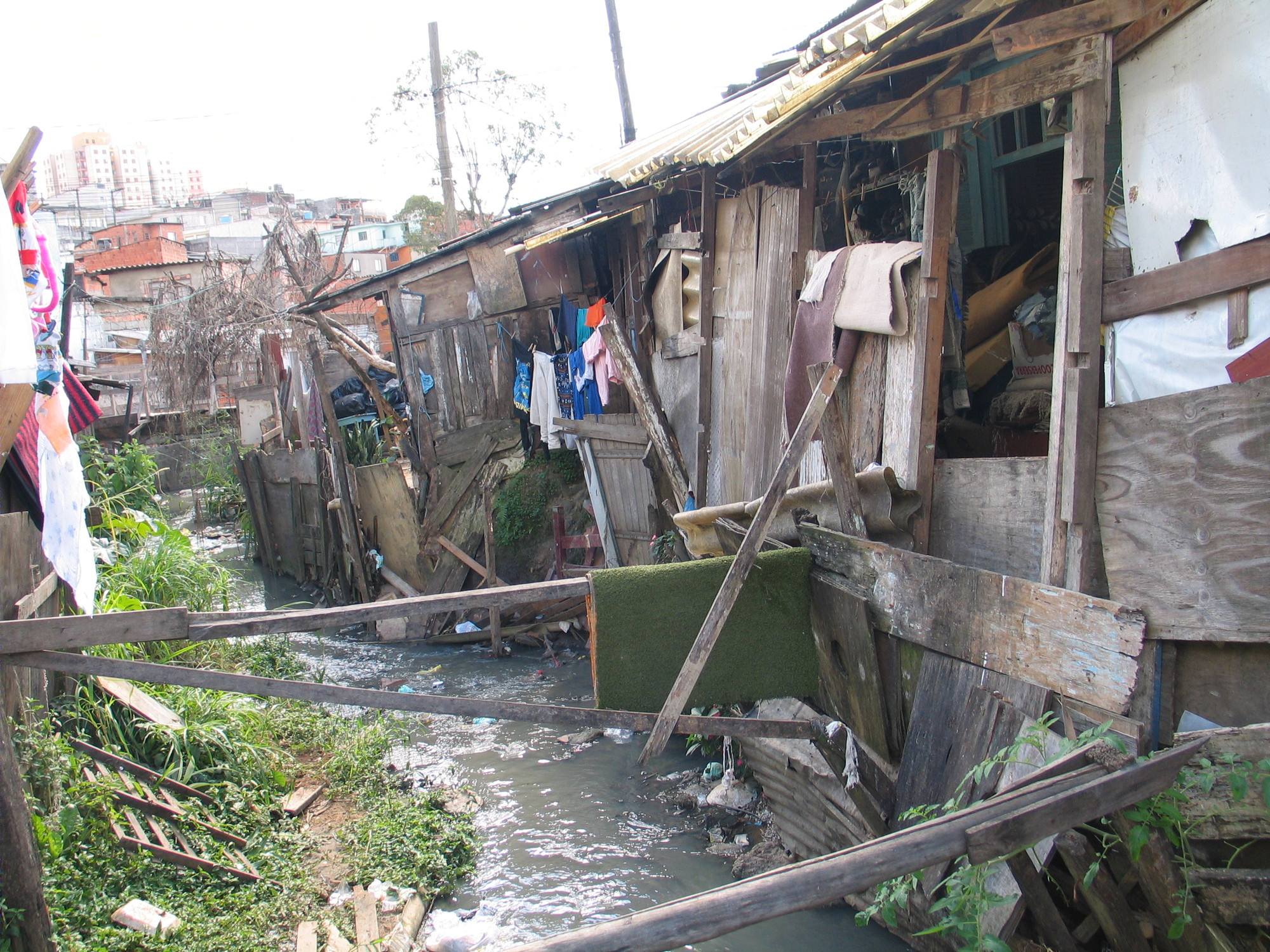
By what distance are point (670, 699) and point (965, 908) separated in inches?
49.7

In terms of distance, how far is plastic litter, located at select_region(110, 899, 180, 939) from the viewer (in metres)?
3.93

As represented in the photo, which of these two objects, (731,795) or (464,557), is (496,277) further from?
(731,795)

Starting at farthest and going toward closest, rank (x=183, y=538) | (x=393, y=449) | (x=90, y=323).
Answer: (x=90, y=323), (x=393, y=449), (x=183, y=538)

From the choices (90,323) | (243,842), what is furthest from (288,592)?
(90,323)

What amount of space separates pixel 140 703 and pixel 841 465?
4.78 meters

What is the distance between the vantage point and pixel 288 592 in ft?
42.7

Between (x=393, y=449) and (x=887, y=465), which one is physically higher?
Answer: (x=887, y=465)

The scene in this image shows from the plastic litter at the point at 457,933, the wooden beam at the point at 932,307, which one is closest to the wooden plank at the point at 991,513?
the wooden beam at the point at 932,307

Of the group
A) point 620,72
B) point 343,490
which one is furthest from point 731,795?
point 620,72

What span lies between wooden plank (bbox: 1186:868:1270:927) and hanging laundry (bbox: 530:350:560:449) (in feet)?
24.3

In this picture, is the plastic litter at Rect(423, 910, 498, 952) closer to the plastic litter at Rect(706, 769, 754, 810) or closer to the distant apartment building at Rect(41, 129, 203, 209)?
the plastic litter at Rect(706, 769, 754, 810)

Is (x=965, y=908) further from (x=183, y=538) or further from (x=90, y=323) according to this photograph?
(x=90, y=323)

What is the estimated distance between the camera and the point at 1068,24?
3.02 m

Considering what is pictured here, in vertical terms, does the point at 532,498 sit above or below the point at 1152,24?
below
